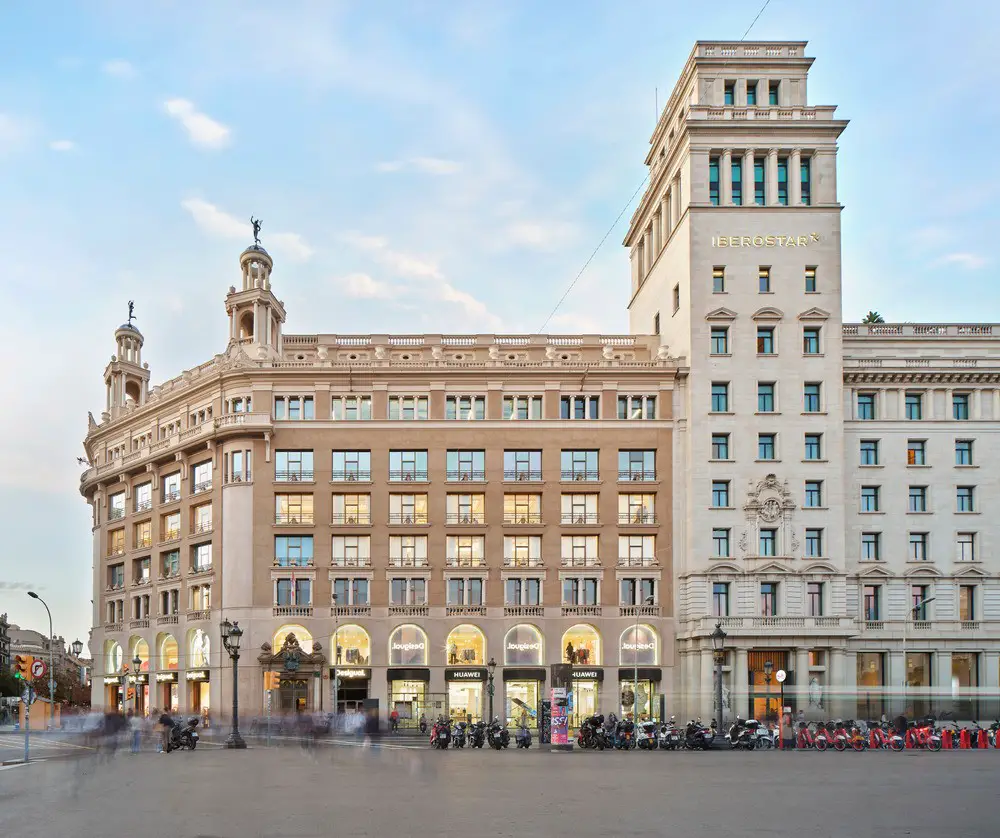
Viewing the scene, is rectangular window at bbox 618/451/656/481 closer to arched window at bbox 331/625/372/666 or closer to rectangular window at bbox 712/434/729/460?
rectangular window at bbox 712/434/729/460

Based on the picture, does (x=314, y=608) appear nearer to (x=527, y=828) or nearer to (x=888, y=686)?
(x=888, y=686)

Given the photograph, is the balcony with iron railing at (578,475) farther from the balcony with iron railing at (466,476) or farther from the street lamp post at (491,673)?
the street lamp post at (491,673)

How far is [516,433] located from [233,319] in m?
23.8

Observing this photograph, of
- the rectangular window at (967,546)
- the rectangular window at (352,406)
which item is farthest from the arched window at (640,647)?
the rectangular window at (352,406)

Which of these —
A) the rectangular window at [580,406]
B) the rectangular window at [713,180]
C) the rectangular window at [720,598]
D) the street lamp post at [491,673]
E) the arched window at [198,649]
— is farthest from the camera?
the arched window at [198,649]

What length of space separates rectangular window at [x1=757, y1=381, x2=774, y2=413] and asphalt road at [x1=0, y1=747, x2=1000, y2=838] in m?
38.0

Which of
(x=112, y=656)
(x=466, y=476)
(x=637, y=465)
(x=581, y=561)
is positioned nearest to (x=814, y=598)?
(x=637, y=465)

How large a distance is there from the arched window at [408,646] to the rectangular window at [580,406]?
60.5 feet

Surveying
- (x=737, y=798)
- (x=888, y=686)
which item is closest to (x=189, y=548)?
(x=888, y=686)

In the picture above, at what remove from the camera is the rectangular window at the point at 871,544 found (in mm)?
82438

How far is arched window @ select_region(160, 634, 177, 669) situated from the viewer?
293ft

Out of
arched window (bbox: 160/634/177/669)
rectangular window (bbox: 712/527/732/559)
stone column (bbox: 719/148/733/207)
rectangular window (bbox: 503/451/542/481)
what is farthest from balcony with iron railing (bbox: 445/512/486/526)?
stone column (bbox: 719/148/733/207)

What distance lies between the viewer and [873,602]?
82188mm

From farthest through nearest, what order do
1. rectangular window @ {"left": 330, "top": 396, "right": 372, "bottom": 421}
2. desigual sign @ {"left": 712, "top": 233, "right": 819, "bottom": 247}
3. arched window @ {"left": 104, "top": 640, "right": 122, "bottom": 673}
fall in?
arched window @ {"left": 104, "top": 640, "right": 122, "bottom": 673}
rectangular window @ {"left": 330, "top": 396, "right": 372, "bottom": 421}
desigual sign @ {"left": 712, "top": 233, "right": 819, "bottom": 247}
